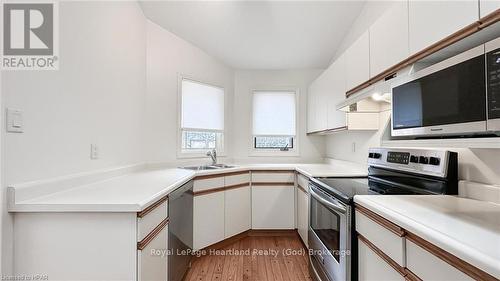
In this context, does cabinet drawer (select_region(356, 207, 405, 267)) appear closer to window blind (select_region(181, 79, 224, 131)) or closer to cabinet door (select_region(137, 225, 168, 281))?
cabinet door (select_region(137, 225, 168, 281))

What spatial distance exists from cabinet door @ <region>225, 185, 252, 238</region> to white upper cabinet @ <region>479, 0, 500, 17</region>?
95.3 inches

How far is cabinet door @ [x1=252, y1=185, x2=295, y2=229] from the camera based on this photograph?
3018 mm

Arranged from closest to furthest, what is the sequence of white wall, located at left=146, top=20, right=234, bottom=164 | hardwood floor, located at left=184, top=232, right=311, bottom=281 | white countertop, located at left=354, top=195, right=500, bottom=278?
white countertop, located at left=354, top=195, right=500, bottom=278 < hardwood floor, located at left=184, top=232, right=311, bottom=281 < white wall, located at left=146, top=20, right=234, bottom=164

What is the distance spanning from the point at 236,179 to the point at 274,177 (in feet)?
1.66

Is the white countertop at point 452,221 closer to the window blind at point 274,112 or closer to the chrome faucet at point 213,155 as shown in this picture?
the chrome faucet at point 213,155

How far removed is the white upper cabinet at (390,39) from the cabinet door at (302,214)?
1.47m

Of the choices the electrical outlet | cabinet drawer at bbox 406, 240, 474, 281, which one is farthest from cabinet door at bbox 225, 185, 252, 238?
cabinet drawer at bbox 406, 240, 474, 281

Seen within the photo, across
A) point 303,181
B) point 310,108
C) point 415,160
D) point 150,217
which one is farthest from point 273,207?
point 150,217

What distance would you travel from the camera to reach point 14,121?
1101mm

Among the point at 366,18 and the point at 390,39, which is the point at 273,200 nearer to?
the point at 390,39

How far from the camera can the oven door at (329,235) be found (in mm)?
1390

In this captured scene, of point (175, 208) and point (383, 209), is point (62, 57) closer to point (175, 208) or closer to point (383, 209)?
point (175, 208)

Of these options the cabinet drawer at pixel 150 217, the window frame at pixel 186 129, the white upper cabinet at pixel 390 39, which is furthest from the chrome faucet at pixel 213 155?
the white upper cabinet at pixel 390 39

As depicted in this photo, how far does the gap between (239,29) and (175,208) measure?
2215mm
